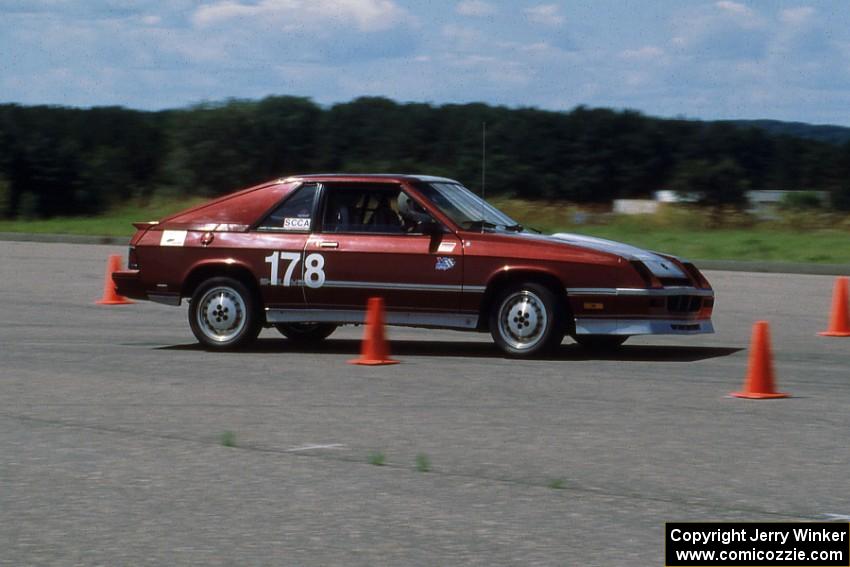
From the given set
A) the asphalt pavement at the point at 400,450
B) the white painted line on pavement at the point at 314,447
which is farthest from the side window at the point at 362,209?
the white painted line on pavement at the point at 314,447

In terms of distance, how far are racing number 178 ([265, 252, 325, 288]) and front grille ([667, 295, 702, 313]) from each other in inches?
120

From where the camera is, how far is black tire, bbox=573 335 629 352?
13.6 m

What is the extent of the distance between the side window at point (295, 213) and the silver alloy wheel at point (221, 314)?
0.69 m

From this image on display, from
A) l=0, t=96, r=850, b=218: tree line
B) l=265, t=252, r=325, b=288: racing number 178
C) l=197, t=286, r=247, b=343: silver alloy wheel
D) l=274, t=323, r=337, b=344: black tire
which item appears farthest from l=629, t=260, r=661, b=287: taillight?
l=0, t=96, r=850, b=218: tree line

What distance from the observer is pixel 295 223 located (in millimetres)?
13375

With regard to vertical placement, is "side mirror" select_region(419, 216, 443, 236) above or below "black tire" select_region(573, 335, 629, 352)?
above

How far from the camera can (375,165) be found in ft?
157

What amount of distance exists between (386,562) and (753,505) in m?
1.97

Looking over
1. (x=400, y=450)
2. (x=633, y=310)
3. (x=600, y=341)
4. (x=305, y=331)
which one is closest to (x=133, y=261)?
(x=305, y=331)

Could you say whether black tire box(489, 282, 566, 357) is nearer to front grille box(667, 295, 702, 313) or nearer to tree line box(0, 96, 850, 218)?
front grille box(667, 295, 702, 313)

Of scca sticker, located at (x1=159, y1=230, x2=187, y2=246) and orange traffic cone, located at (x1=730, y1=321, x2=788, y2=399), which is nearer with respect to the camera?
orange traffic cone, located at (x1=730, y1=321, x2=788, y2=399)

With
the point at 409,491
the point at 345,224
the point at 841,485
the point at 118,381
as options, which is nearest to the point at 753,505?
the point at 841,485

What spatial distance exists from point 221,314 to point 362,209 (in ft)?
5.25

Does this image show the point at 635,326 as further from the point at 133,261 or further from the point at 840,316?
the point at 133,261
